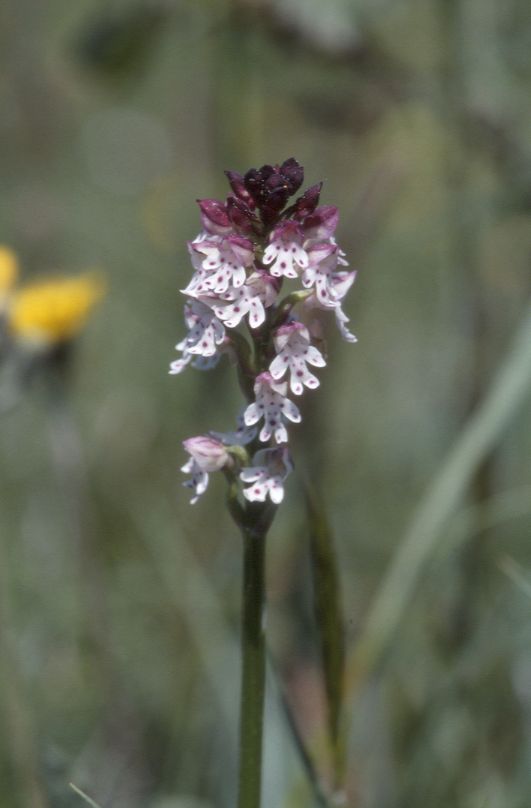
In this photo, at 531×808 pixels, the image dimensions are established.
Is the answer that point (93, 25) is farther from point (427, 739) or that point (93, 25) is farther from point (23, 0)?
point (23, 0)

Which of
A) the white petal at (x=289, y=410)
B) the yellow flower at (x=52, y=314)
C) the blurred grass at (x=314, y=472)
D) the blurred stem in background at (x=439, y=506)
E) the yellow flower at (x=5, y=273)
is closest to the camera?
the white petal at (x=289, y=410)

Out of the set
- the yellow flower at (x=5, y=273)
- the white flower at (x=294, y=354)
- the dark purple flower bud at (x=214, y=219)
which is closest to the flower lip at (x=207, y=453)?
the white flower at (x=294, y=354)

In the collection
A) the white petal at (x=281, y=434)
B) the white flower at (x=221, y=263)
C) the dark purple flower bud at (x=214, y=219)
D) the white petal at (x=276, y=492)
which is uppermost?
the dark purple flower bud at (x=214, y=219)

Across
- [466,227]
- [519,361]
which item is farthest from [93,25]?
[519,361]

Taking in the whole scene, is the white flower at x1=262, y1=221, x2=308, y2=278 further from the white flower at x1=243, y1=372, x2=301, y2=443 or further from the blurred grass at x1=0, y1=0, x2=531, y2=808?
the blurred grass at x1=0, y1=0, x2=531, y2=808

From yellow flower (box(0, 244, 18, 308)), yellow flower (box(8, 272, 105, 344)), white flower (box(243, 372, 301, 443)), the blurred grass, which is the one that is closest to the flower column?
white flower (box(243, 372, 301, 443))

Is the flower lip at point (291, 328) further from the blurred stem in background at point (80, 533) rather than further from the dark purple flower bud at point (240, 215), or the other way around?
the blurred stem in background at point (80, 533)
